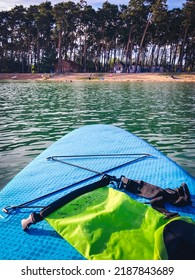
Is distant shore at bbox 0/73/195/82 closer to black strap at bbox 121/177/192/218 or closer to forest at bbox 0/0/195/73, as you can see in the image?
forest at bbox 0/0/195/73

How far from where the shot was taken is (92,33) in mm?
66438

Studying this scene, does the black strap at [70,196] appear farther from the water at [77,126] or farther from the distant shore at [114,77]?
the distant shore at [114,77]

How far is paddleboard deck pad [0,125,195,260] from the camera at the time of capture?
2.39 m

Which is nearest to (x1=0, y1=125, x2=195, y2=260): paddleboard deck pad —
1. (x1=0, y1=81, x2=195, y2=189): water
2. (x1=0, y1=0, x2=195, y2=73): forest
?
(x1=0, y1=81, x2=195, y2=189): water

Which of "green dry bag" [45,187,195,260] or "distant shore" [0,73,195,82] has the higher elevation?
"distant shore" [0,73,195,82]

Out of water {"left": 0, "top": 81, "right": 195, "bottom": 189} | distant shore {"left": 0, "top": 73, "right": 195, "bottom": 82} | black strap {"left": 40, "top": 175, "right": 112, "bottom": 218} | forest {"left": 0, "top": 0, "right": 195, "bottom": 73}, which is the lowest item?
water {"left": 0, "top": 81, "right": 195, "bottom": 189}

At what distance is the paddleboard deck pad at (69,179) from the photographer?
2.39m

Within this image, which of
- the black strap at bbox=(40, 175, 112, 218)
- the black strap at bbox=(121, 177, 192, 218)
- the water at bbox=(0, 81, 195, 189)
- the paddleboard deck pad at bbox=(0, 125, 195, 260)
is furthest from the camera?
the water at bbox=(0, 81, 195, 189)

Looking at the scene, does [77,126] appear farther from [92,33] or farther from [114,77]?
[92,33]

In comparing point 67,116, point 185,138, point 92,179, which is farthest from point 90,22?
point 92,179

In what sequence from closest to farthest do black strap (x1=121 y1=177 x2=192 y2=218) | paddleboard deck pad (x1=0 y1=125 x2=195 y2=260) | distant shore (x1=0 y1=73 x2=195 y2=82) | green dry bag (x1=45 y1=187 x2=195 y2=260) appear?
green dry bag (x1=45 y1=187 x2=195 y2=260), paddleboard deck pad (x1=0 y1=125 x2=195 y2=260), black strap (x1=121 y1=177 x2=192 y2=218), distant shore (x1=0 y1=73 x2=195 y2=82)

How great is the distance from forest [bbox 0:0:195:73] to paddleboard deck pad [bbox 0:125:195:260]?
55.2m
